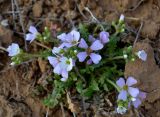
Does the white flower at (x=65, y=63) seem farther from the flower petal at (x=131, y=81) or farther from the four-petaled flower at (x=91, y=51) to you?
the flower petal at (x=131, y=81)

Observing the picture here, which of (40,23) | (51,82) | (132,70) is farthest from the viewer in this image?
(40,23)

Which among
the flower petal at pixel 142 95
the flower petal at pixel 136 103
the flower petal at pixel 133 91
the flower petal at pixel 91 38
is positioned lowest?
the flower petal at pixel 136 103

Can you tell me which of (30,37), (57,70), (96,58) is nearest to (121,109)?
(96,58)

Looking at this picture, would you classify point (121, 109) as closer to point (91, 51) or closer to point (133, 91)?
point (133, 91)

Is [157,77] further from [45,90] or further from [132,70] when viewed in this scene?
[45,90]

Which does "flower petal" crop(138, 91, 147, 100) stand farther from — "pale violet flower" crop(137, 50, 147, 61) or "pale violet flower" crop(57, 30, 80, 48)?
"pale violet flower" crop(57, 30, 80, 48)

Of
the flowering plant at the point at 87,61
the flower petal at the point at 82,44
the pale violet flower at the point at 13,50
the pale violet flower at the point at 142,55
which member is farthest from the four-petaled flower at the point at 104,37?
the pale violet flower at the point at 13,50

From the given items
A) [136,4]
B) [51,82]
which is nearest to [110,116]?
[51,82]
